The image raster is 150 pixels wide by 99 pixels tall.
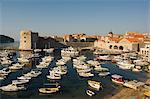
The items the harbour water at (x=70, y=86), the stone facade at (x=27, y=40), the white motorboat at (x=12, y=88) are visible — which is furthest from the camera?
the stone facade at (x=27, y=40)

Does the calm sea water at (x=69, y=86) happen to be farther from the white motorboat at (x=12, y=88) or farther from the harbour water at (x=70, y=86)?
the white motorboat at (x=12, y=88)

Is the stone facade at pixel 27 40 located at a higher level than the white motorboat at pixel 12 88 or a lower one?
higher

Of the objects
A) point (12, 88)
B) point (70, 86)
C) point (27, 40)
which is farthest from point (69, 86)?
point (27, 40)

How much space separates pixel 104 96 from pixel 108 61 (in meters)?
18.5

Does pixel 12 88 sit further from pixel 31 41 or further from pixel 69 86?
pixel 31 41

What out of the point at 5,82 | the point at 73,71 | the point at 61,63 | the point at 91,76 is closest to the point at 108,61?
the point at 61,63

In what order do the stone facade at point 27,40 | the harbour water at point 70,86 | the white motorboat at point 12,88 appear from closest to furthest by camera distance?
1. the harbour water at point 70,86
2. the white motorboat at point 12,88
3. the stone facade at point 27,40

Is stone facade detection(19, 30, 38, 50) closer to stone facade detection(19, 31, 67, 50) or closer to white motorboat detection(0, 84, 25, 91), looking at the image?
stone facade detection(19, 31, 67, 50)

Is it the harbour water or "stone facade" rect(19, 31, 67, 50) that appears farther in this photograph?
"stone facade" rect(19, 31, 67, 50)

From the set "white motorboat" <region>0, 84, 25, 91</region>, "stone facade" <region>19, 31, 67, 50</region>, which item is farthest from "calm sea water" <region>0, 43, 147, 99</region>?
"stone facade" <region>19, 31, 67, 50</region>

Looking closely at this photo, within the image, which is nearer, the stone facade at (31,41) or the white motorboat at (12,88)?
the white motorboat at (12,88)

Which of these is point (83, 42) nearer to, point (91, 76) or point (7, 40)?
point (91, 76)

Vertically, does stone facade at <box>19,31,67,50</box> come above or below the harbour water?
above

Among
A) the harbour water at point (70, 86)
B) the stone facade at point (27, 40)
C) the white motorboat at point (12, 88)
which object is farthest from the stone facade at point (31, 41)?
the white motorboat at point (12, 88)
